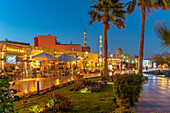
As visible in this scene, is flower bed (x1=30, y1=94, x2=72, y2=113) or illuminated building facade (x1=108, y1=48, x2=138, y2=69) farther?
illuminated building facade (x1=108, y1=48, x2=138, y2=69)

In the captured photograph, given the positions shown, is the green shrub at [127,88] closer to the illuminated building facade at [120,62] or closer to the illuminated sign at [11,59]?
the illuminated sign at [11,59]

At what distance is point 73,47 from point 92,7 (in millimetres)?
23063

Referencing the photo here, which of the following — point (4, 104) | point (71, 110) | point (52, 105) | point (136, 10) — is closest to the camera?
point (4, 104)

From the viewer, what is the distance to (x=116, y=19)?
14.2 m

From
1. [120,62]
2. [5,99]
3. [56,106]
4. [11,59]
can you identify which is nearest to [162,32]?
[5,99]

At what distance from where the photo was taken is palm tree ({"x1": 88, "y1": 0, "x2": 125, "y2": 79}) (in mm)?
13619

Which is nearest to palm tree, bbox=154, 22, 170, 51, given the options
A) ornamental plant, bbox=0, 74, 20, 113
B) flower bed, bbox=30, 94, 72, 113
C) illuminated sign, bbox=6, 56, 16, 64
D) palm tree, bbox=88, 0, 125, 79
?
ornamental plant, bbox=0, 74, 20, 113

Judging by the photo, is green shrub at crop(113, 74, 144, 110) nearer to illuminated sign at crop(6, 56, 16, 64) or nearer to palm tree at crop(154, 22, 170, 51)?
palm tree at crop(154, 22, 170, 51)

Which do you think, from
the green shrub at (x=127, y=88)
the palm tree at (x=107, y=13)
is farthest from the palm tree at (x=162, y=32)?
the palm tree at (x=107, y=13)

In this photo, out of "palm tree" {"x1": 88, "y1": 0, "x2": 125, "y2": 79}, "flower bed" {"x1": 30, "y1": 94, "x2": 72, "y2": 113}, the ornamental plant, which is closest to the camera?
the ornamental plant

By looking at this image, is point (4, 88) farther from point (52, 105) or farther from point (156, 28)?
point (52, 105)

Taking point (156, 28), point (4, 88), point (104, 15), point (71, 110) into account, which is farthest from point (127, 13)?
point (4, 88)

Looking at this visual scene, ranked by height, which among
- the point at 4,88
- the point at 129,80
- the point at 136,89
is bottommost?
the point at 136,89

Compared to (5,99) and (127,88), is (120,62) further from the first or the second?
(5,99)
